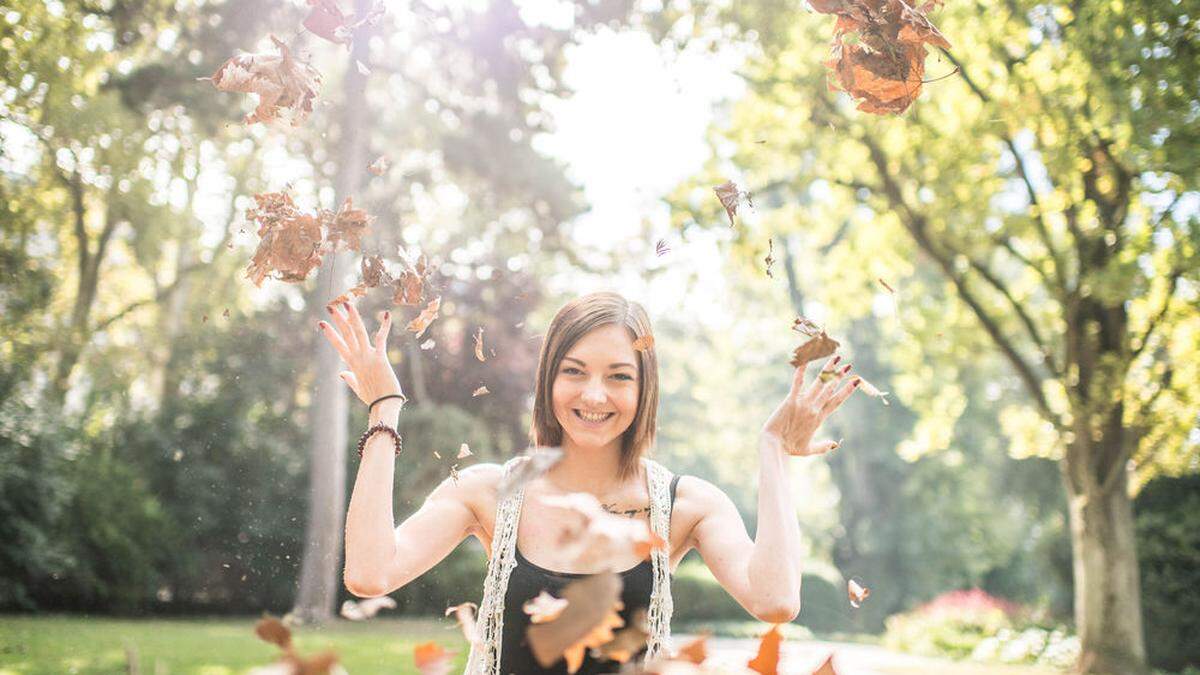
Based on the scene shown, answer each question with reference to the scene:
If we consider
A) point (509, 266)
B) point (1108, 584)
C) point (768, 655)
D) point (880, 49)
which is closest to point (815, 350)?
point (880, 49)

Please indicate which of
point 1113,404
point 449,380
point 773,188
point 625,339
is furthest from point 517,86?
point 625,339

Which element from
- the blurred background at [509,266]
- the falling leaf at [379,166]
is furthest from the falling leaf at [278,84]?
the blurred background at [509,266]

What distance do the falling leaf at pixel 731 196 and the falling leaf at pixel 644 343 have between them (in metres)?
0.32

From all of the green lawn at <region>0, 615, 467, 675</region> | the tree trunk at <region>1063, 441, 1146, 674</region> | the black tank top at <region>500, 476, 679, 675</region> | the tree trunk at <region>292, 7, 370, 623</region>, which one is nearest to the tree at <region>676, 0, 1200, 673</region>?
the tree trunk at <region>1063, 441, 1146, 674</region>

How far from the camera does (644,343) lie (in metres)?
2.24

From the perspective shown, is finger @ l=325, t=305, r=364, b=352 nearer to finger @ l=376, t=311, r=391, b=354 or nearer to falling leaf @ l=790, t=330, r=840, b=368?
finger @ l=376, t=311, r=391, b=354

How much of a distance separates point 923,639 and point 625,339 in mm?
16103

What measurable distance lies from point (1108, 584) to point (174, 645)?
31.6ft

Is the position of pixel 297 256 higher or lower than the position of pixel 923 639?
higher

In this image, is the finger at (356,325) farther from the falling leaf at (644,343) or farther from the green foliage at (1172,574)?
the green foliage at (1172,574)

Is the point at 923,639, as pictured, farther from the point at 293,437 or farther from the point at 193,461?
the point at 193,461

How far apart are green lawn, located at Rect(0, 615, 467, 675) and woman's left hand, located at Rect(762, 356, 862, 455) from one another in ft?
17.2

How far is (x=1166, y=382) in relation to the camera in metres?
10.6

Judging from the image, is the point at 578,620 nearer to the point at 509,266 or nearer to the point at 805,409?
the point at 805,409
